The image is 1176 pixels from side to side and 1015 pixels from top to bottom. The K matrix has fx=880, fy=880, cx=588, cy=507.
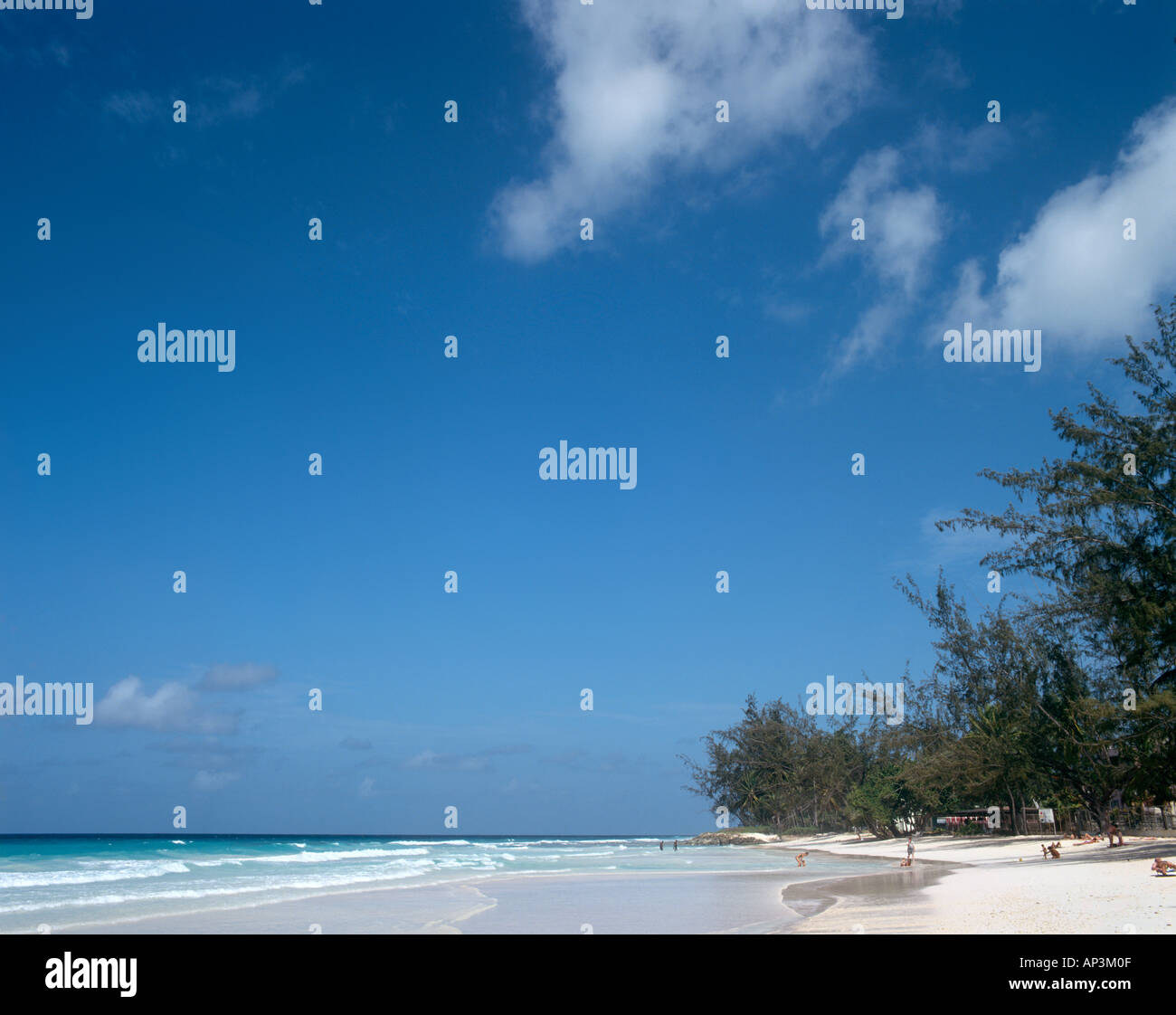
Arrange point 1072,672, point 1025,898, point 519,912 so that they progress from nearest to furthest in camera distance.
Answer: point 1025,898
point 519,912
point 1072,672

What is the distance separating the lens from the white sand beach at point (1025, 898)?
13.4 meters

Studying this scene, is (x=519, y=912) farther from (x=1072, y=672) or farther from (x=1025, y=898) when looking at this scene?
(x=1072, y=672)

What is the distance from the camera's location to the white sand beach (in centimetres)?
1342

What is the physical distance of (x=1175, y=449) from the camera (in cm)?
2050

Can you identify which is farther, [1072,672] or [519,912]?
[1072,672]

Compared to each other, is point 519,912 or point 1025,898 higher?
point 1025,898

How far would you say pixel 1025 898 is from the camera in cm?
1681

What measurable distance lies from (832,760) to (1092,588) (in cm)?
4902

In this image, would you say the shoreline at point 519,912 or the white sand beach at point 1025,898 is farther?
the shoreline at point 519,912

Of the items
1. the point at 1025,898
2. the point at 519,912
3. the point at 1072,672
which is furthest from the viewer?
the point at 1072,672

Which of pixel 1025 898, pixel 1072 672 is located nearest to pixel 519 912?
pixel 1025 898

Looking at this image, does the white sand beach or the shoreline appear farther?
the shoreline
